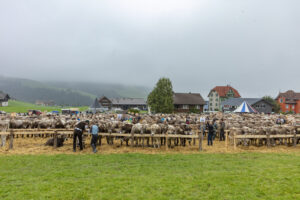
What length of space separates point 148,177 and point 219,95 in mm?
100614

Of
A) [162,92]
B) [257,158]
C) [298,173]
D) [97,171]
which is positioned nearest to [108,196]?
[97,171]

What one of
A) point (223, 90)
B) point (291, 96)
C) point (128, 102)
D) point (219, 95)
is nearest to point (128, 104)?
point (128, 102)

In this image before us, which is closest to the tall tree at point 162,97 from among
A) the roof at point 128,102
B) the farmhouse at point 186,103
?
the farmhouse at point 186,103

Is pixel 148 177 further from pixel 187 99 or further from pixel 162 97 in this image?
pixel 187 99

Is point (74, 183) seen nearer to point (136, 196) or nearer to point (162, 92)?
point (136, 196)

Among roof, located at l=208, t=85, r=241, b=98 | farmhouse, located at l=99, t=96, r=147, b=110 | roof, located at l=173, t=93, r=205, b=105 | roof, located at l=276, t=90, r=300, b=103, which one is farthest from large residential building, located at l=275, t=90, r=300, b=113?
farmhouse, located at l=99, t=96, r=147, b=110

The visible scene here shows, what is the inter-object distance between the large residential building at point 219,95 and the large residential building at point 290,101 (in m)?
19.1

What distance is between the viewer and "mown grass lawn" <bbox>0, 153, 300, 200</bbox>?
7328 mm

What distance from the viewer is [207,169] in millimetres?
10164

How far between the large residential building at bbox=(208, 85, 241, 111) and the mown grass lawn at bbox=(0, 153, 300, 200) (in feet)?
311

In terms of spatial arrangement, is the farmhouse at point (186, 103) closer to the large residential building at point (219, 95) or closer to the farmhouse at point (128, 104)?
the large residential building at point (219, 95)

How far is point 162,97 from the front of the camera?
7088 centimetres

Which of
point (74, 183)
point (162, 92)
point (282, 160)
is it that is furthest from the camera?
point (162, 92)

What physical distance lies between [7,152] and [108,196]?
10701 millimetres
